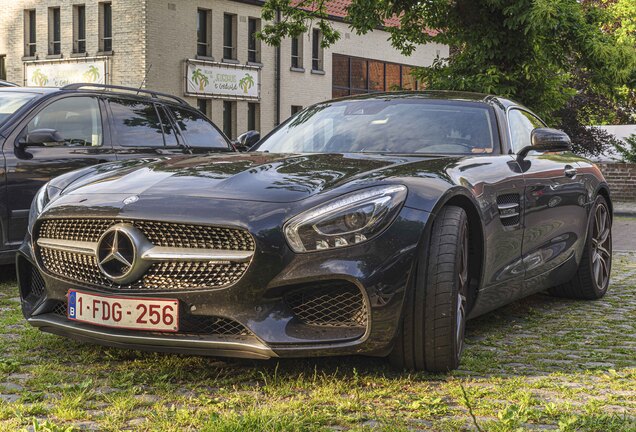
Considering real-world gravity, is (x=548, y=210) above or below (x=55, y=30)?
below

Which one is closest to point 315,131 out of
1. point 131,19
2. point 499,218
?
point 499,218

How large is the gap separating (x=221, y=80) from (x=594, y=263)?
28.6m

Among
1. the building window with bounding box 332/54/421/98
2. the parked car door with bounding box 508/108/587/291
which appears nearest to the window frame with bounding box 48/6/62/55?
the building window with bounding box 332/54/421/98

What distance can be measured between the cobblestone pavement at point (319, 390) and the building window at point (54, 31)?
101ft

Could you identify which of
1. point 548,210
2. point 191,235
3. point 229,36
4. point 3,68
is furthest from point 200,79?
point 191,235

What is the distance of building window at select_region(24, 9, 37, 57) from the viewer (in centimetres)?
3547

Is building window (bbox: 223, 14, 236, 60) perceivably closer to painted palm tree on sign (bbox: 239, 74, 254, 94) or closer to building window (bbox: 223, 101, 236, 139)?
painted palm tree on sign (bbox: 239, 74, 254, 94)

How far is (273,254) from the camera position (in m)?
Result: 3.98

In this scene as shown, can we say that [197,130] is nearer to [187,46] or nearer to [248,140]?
[248,140]

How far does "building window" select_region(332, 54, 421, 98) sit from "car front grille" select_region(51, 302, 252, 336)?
119ft

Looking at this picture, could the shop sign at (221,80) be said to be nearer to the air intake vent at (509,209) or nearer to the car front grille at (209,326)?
the air intake vent at (509,209)

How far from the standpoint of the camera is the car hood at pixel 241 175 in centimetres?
425

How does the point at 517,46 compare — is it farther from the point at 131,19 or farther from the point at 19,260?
the point at 131,19

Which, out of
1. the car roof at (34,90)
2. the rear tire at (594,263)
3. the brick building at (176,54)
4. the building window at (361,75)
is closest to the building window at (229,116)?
the brick building at (176,54)
